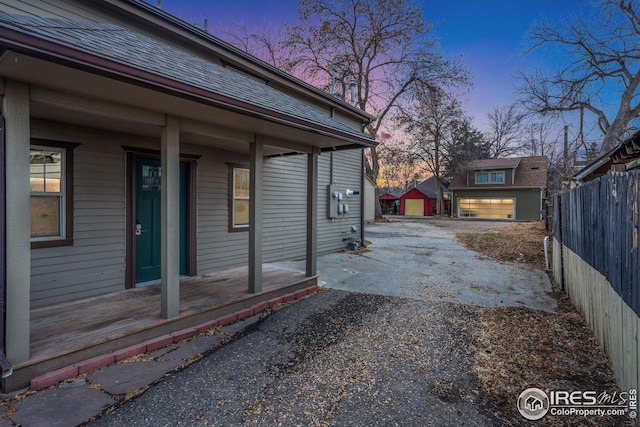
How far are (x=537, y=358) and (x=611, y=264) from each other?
1.13 meters

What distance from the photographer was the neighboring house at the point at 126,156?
100 inches

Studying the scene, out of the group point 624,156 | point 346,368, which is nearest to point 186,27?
point 346,368

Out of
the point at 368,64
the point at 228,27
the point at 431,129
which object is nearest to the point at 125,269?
the point at 228,27

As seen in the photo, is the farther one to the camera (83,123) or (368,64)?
(368,64)

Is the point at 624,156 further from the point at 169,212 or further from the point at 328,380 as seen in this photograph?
the point at 169,212

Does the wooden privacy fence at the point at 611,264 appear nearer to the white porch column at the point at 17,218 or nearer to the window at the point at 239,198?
the white porch column at the point at 17,218

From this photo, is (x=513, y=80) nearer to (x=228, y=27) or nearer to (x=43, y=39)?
(x=228, y=27)

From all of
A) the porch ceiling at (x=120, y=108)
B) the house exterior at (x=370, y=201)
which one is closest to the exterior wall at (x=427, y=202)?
the house exterior at (x=370, y=201)

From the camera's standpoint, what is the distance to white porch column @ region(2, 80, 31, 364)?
2516 millimetres

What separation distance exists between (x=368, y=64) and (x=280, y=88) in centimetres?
1520

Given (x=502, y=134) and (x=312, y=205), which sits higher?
(x=502, y=134)

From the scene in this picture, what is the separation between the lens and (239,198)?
653 centimetres

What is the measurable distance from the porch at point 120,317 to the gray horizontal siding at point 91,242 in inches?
8.6

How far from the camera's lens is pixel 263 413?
7.64 feet
